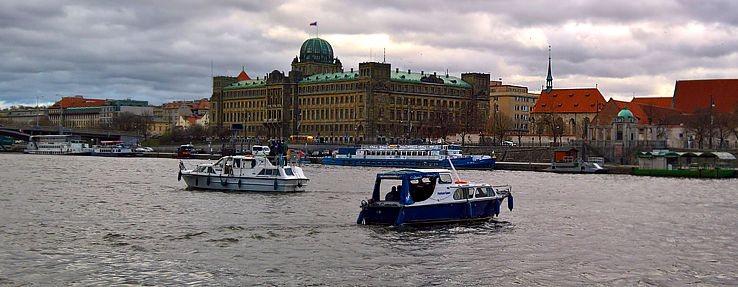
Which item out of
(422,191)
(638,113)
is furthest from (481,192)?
(638,113)

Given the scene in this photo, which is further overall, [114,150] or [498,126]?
[114,150]

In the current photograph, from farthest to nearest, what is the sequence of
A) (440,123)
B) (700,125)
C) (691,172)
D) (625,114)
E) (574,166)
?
(440,123), (625,114), (700,125), (574,166), (691,172)

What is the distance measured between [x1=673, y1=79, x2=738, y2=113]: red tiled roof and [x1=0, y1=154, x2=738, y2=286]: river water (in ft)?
290

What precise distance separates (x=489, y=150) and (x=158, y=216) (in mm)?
92916

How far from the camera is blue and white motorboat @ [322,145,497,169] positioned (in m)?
111

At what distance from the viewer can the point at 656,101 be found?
163750 millimetres

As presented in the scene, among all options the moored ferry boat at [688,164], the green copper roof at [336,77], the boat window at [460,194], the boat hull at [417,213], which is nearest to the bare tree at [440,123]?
the green copper roof at [336,77]

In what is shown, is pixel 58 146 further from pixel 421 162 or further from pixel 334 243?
pixel 334 243

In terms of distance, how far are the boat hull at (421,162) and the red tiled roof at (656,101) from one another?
62.7m

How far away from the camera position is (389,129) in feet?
609

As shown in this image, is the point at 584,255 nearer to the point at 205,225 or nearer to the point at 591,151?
the point at 205,225

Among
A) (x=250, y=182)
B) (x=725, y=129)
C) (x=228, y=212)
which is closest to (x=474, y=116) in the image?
(x=725, y=129)

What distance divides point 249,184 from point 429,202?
2300cm

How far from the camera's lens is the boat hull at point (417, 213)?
40594 mm
